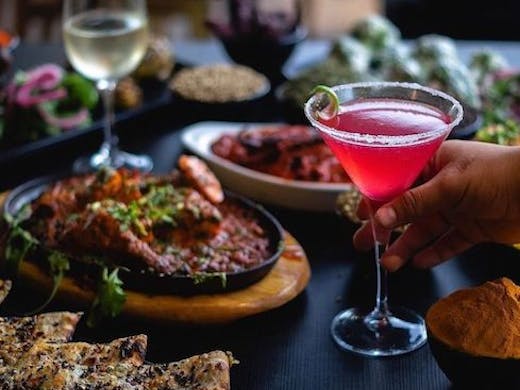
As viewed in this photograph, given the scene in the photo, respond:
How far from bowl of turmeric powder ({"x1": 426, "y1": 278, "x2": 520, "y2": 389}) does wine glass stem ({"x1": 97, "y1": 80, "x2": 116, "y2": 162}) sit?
4.00 feet

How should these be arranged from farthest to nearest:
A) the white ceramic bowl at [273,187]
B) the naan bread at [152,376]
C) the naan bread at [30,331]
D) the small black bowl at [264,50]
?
the small black bowl at [264,50], the white ceramic bowl at [273,187], the naan bread at [30,331], the naan bread at [152,376]

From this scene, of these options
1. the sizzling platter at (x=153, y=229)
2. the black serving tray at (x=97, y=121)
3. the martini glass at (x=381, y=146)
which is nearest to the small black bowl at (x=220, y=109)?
the black serving tray at (x=97, y=121)

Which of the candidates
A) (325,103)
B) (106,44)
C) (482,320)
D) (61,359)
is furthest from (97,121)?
(482,320)

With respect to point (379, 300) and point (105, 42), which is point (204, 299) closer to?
point (379, 300)

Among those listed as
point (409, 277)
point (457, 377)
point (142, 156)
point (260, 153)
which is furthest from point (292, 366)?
point (142, 156)

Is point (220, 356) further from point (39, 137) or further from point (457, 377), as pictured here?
point (39, 137)

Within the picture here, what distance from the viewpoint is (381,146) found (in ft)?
4.93

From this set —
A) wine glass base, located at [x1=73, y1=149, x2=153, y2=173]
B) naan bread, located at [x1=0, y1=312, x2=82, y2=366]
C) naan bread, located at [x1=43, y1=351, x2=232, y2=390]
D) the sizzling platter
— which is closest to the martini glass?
the sizzling platter

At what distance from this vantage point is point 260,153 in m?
2.32

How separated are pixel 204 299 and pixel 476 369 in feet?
1.81

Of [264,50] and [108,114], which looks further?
[264,50]

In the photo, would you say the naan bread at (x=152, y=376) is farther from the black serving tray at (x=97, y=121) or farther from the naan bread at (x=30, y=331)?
the black serving tray at (x=97, y=121)

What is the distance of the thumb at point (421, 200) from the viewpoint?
156 centimetres

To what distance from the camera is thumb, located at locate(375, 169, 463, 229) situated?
1562mm
